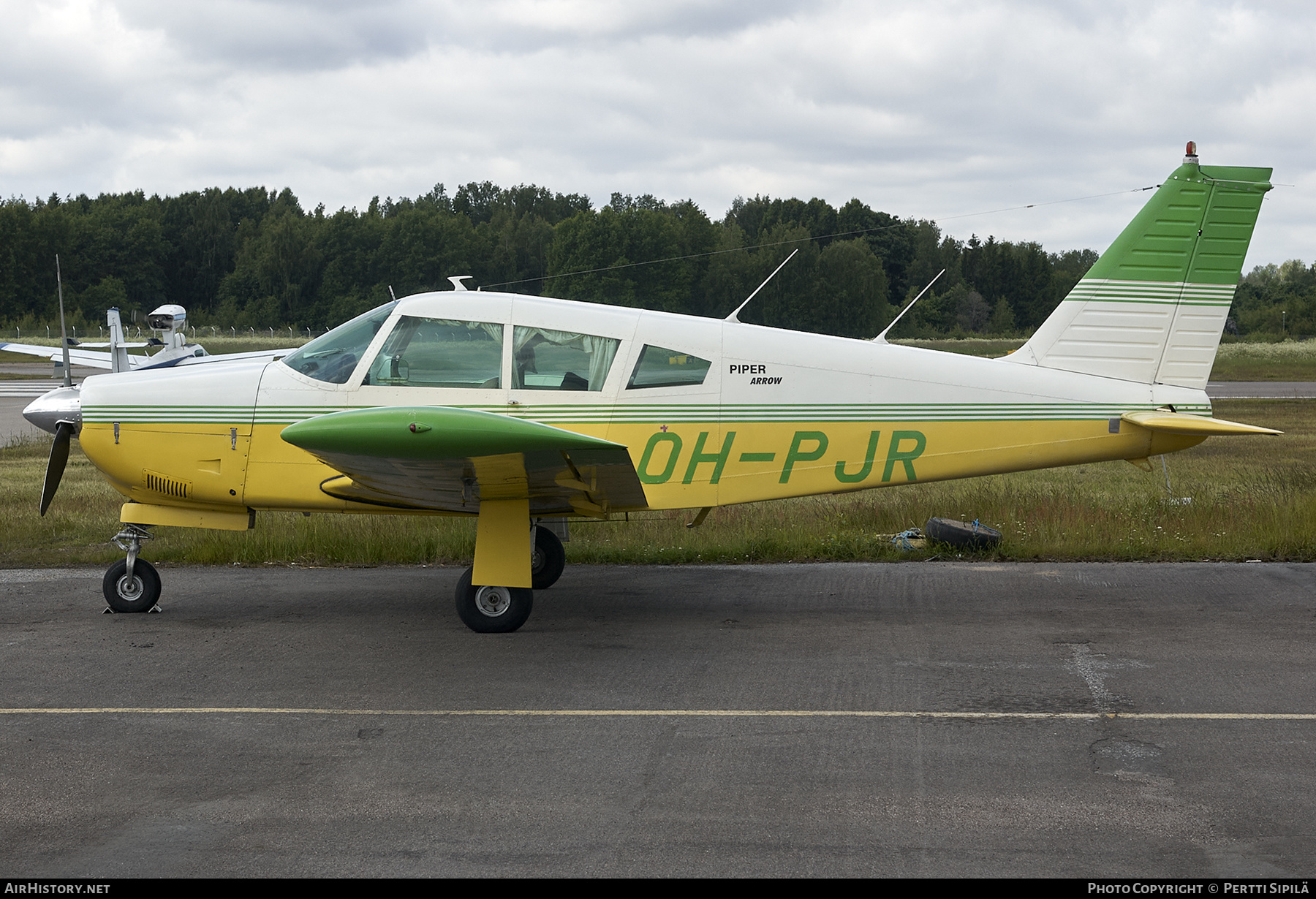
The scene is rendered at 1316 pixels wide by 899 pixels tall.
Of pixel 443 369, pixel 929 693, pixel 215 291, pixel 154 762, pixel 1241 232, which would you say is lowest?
pixel 215 291

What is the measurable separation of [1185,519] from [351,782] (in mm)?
9187

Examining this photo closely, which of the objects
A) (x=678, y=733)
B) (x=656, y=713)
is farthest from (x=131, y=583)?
(x=678, y=733)

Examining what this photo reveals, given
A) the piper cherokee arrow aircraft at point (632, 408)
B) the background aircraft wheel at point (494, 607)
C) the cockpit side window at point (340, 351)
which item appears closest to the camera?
the background aircraft wheel at point (494, 607)

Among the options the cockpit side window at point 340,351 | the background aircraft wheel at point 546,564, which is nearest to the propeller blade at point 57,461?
the cockpit side window at point 340,351

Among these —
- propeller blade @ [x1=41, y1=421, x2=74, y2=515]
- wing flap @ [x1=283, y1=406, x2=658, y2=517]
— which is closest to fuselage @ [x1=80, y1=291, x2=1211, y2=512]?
propeller blade @ [x1=41, y1=421, x2=74, y2=515]

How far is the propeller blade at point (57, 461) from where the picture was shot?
8078mm

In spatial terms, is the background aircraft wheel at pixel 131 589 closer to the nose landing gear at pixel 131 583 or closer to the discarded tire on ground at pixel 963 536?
the nose landing gear at pixel 131 583

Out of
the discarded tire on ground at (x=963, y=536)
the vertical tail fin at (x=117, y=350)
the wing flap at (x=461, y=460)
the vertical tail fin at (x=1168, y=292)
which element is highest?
the vertical tail fin at (x=1168, y=292)

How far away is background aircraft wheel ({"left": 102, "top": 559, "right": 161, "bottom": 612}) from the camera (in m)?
8.23

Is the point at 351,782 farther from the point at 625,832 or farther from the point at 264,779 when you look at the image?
the point at 625,832

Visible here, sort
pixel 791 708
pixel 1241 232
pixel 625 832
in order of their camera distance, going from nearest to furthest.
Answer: pixel 625 832, pixel 791 708, pixel 1241 232

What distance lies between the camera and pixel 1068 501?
12.2 metres

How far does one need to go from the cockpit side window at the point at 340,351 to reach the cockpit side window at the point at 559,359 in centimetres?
104
